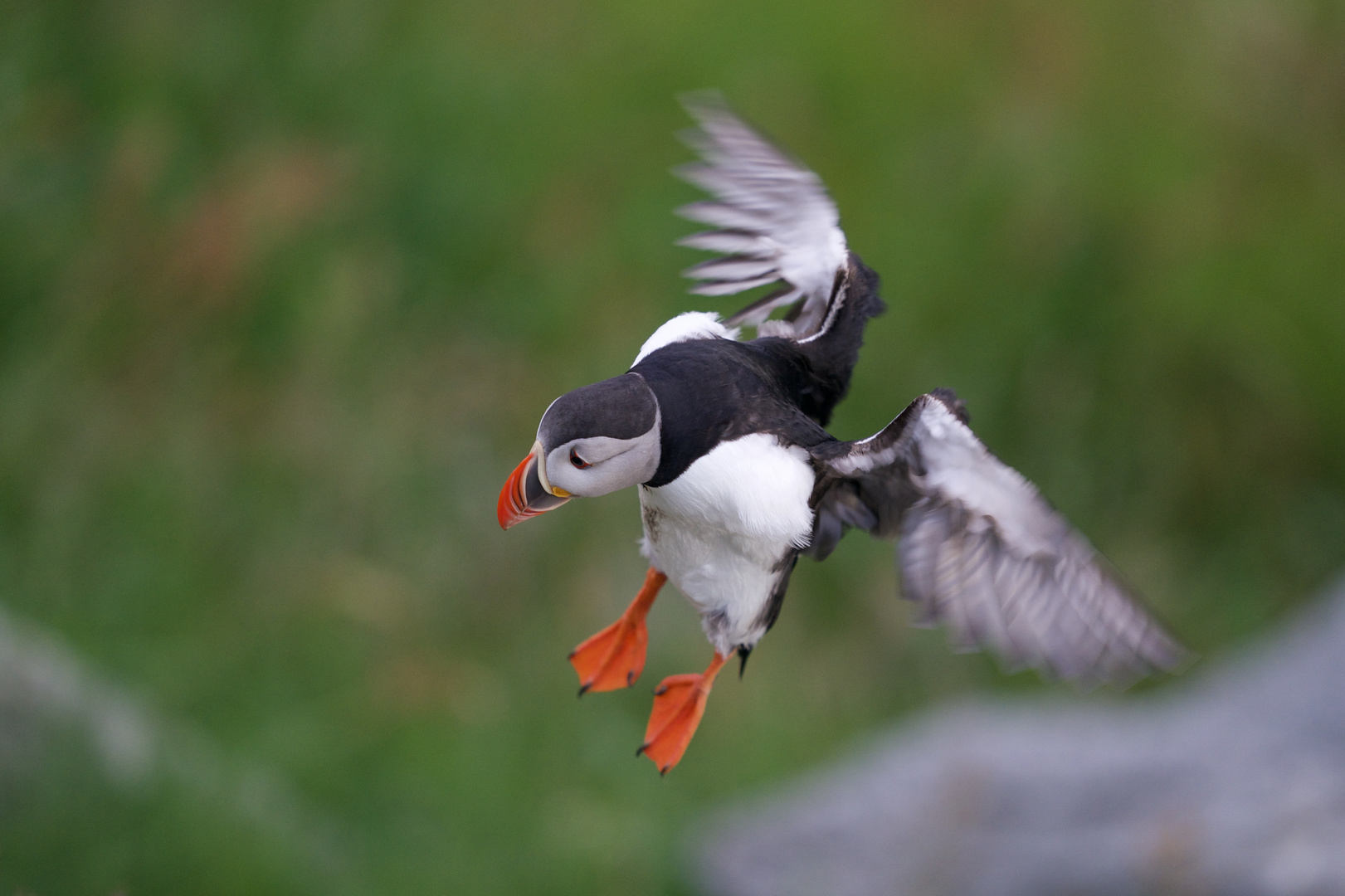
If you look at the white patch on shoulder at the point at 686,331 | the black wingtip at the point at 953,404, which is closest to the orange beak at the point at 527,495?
the white patch on shoulder at the point at 686,331

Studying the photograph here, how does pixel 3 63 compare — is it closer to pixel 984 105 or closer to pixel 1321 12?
pixel 984 105

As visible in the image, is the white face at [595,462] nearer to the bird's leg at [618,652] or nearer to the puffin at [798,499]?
the puffin at [798,499]

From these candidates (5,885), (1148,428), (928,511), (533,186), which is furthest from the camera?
(1148,428)

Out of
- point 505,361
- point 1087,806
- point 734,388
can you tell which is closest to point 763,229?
point 734,388

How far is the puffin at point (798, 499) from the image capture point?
219 cm

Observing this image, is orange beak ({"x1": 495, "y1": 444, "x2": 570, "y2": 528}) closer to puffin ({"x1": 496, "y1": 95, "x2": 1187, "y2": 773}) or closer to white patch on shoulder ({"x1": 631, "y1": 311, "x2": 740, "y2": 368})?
puffin ({"x1": 496, "y1": 95, "x2": 1187, "y2": 773})

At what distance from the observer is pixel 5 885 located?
153 inches

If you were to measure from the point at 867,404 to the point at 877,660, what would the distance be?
4.87ft

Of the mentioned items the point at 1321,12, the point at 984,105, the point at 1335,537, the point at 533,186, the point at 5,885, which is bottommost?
the point at 1335,537

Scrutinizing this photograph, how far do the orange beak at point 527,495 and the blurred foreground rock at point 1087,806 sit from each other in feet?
11.2

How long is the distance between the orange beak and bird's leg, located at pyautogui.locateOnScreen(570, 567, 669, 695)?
701mm

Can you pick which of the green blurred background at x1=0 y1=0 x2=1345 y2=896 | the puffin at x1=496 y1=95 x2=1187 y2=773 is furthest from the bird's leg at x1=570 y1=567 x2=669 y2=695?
the green blurred background at x1=0 y1=0 x2=1345 y2=896

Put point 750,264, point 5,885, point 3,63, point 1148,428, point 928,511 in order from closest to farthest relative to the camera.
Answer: point 928,511
point 750,264
point 5,885
point 3,63
point 1148,428

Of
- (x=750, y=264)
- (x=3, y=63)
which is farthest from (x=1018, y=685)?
(x=3, y=63)
